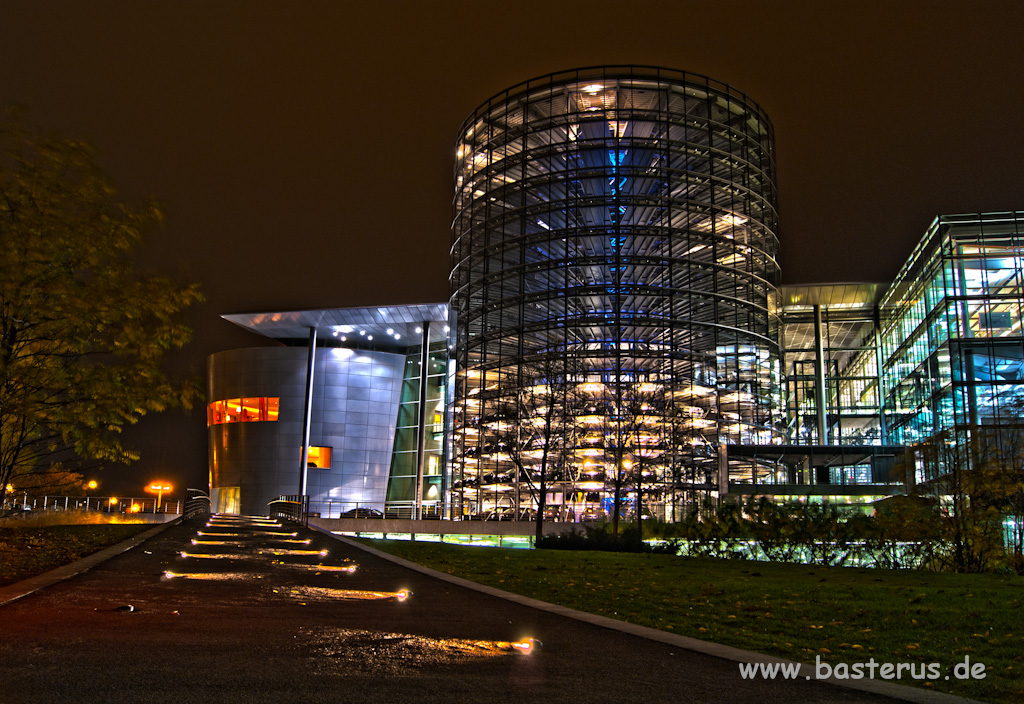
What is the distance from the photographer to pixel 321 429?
7231 cm

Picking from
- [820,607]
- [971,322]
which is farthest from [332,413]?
[820,607]

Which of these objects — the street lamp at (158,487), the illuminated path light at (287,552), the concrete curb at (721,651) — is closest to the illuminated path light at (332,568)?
the illuminated path light at (287,552)

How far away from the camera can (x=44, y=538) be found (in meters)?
20.7

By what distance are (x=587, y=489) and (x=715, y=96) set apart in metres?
28.4

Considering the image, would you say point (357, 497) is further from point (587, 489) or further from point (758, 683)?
point (758, 683)

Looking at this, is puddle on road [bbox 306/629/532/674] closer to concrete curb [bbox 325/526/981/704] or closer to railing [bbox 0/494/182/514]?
concrete curb [bbox 325/526/981/704]

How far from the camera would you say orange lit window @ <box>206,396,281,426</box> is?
73562 millimetres

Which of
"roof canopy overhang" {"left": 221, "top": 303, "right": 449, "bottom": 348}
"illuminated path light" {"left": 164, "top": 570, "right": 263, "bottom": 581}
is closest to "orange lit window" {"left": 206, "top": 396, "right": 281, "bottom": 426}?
"roof canopy overhang" {"left": 221, "top": 303, "right": 449, "bottom": 348}

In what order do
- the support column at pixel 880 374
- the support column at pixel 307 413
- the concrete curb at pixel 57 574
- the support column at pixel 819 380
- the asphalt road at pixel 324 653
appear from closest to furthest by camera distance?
1. the asphalt road at pixel 324 653
2. the concrete curb at pixel 57 574
3. the support column at pixel 880 374
4. the support column at pixel 819 380
5. the support column at pixel 307 413

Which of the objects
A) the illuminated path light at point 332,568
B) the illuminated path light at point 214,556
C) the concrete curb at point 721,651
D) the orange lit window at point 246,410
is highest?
the orange lit window at point 246,410

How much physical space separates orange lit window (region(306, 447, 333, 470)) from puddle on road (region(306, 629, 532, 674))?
2551 inches

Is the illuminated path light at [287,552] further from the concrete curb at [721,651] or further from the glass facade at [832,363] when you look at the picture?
the glass facade at [832,363]

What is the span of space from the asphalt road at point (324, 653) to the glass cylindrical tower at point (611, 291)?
3717 cm

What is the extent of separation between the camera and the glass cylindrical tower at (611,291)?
5178cm
